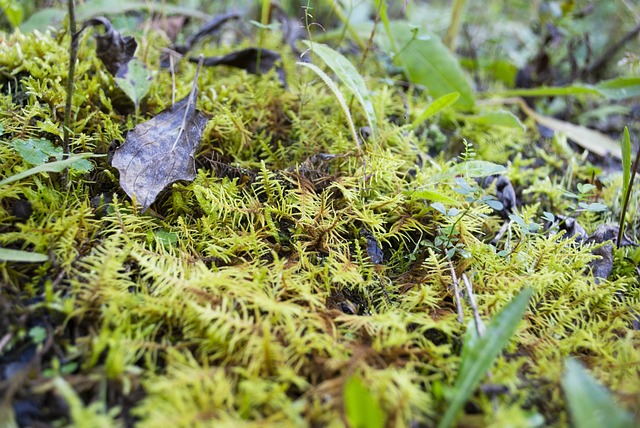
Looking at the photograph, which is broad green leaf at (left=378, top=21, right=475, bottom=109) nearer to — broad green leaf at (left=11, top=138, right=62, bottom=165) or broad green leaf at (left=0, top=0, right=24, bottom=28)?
broad green leaf at (left=11, top=138, right=62, bottom=165)

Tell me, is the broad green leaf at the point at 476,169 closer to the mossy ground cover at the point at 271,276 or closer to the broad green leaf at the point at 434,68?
the mossy ground cover at the point at 271,276

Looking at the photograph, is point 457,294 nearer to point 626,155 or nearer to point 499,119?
point 626,155

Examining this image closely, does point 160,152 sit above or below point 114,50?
below

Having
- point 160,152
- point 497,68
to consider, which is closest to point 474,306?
point 160,152

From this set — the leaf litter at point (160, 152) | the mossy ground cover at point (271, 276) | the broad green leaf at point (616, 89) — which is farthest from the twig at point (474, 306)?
the broad green leaf at point (616, 89)

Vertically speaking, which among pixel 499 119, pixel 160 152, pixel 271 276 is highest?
pixel 499 119

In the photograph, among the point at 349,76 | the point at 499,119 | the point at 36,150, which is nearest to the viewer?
the point at 36,150
